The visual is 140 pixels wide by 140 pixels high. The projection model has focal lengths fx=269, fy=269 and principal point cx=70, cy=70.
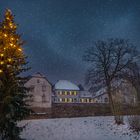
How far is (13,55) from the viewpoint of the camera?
21.6m

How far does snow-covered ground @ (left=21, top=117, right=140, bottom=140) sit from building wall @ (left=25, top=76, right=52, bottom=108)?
2339 cm

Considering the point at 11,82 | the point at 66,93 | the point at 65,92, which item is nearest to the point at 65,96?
→ the point at 66,93

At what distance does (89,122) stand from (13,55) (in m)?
17.9

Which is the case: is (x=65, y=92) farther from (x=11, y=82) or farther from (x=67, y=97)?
(x=11, y=82)

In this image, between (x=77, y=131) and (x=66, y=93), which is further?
(x=66, y=93)

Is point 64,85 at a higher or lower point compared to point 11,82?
higher

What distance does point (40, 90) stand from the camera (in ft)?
197

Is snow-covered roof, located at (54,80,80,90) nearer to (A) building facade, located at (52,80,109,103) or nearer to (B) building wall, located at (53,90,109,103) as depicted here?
(A) building facade, located at (52,80,109,103)

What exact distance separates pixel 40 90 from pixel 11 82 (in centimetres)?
3950

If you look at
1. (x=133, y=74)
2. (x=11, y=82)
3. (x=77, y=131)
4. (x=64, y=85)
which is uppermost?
(x=64, y=85)

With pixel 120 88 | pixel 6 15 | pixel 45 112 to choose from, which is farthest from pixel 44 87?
pixel 6 15

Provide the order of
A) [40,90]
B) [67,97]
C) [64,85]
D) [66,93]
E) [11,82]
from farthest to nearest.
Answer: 1. [67,97]
2. [64,85]
3. [66,93]
4. [40,90]
5. [11,82]

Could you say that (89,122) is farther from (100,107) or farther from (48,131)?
(100,107)

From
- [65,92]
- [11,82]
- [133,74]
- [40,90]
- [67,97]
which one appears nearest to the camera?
[11,82]
